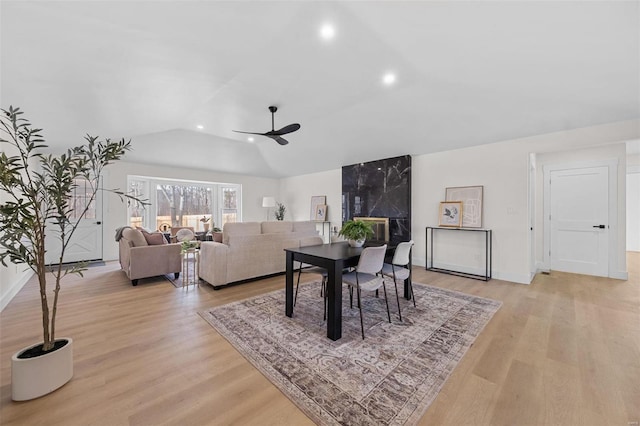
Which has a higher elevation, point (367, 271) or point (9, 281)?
point (367, 271)

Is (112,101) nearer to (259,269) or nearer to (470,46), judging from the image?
(259,269)

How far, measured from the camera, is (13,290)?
3.36 metres

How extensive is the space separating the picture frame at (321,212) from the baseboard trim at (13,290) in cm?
570

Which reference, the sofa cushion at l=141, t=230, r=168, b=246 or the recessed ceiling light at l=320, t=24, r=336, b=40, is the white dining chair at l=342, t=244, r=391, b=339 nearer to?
the recessed ceiling light at l=320, t=24, r=336, b=40

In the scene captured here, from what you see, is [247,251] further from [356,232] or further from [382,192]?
[382,192]

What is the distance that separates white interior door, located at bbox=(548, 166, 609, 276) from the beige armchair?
6.99 metres

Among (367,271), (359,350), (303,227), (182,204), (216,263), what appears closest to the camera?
(359,350)

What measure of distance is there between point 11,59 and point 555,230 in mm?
7854

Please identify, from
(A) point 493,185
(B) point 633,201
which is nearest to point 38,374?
(A) point 493,185

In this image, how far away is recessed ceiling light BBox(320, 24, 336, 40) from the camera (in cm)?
232

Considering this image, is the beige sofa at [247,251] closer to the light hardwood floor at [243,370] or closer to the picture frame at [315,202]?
the light hardwood floor at [243,370]

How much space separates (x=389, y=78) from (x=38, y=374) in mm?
4165

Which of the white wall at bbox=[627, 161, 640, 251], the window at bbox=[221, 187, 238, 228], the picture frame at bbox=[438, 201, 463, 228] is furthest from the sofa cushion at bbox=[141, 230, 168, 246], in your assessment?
the white wall at bbox=[627, 161, 640, 251]

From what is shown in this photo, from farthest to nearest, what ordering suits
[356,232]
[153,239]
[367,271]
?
[153,239]
[356,232]
[367,271]
